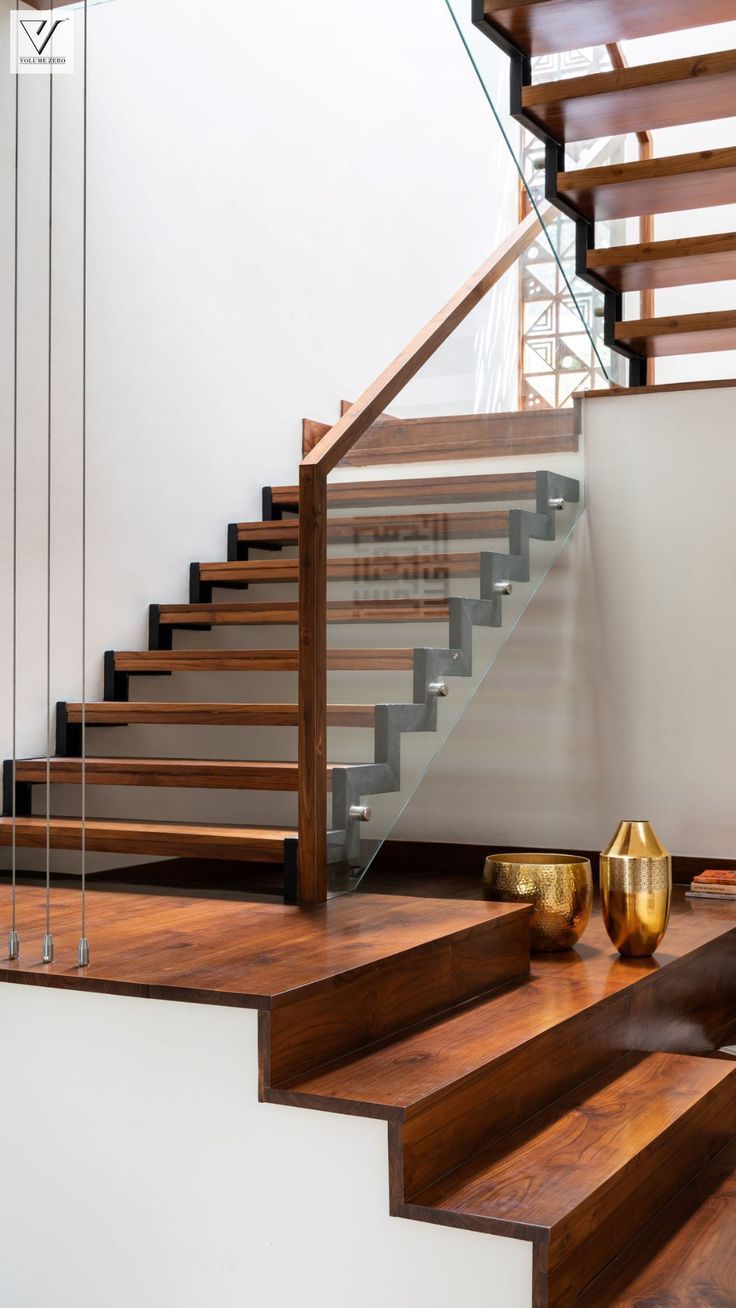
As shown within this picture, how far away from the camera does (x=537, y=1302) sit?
1914 millimetres

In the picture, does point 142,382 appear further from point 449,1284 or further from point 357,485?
point 449,1284

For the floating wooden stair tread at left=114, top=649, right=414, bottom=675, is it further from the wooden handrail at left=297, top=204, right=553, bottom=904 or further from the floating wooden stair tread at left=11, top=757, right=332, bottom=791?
the wooden handrail at left=297, top=204, right=553, bottom=904

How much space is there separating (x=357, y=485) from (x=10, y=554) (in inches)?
45.2

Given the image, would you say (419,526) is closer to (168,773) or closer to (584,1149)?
(168,773)

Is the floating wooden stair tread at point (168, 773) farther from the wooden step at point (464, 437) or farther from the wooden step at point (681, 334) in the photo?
the wooden step at point (681, 334)

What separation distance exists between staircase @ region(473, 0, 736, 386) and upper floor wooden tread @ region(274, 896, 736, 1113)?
2280 mm

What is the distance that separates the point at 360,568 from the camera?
11.3 ft

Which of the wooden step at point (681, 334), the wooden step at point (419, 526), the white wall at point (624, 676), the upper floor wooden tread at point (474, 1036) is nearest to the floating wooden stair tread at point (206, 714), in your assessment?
the wooden step at point (419, 526)

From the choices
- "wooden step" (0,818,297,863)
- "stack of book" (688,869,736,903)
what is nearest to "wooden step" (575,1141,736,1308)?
"wooden step" (0,818,297,863)

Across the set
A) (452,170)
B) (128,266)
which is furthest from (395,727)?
(452,170)

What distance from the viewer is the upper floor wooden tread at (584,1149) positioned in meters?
2.01

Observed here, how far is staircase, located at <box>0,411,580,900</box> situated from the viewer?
11.1 feet

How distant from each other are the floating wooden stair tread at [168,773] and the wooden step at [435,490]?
2.42ft

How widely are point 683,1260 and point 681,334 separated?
344cm
